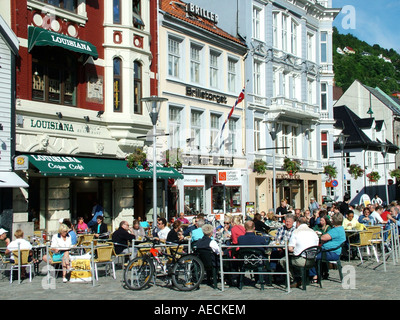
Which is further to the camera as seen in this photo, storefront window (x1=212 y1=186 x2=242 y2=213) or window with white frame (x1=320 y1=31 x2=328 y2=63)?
window with white frame (x1=320 y1=31 x2=328 y2=63)

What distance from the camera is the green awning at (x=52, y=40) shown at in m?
19.0

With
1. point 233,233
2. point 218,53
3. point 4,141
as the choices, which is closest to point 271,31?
point 218,53

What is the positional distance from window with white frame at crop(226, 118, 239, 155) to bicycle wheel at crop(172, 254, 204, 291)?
19.6 metres

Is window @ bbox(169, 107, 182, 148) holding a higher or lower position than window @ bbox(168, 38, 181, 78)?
lower

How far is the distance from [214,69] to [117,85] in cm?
917

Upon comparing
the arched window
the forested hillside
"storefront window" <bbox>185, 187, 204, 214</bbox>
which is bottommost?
"storefront window" <bbox>185, 187, 204, 214</bbox>

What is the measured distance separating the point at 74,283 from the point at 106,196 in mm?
10383

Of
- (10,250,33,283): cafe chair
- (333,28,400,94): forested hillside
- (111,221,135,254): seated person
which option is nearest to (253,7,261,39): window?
(111,221,135,254): seated person

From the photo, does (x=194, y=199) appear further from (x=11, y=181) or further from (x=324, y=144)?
(x=324, y=144)

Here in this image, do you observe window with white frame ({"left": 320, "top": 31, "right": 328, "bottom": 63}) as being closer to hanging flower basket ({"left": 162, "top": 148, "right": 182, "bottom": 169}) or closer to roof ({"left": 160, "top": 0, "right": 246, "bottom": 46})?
roof ({"left": 160, "top": 0, "right": 246, "bottom": 46})

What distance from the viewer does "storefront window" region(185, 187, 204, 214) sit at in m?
27.8

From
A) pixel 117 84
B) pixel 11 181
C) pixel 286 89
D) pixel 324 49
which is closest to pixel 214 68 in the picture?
pixel 286 89

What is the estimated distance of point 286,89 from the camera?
37.2m

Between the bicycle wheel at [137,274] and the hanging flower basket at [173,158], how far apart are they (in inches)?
521
